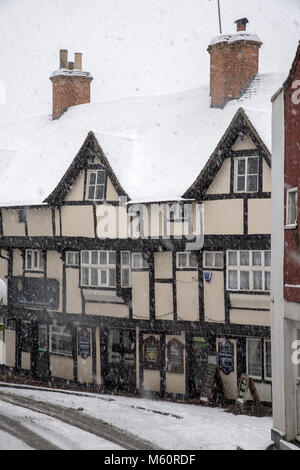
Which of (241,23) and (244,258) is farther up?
(241,23)

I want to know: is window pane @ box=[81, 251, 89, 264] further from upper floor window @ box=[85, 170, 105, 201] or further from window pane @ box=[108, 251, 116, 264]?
upper floor window @ box=[85, 170, 105, 201]

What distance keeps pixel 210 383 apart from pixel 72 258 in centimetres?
663

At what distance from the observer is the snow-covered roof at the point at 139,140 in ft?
67.8

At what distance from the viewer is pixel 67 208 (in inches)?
855

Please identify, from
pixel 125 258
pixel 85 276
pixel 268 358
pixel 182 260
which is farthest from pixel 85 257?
pixel 268 358

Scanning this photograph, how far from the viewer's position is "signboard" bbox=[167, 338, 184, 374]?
2006cm

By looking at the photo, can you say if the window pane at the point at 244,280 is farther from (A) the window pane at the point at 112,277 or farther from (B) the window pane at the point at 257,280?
(A) the window pane at the point at 112,277

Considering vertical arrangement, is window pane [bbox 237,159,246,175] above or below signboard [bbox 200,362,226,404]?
above

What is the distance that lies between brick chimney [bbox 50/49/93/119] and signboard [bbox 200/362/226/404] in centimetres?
1452

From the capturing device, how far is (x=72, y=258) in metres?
22.1

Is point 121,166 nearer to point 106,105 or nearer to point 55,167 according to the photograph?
point 55,167

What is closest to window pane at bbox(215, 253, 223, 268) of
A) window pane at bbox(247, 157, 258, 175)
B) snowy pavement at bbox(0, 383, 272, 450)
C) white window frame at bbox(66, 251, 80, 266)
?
window pane at bbox(247, 157, 258, 175)

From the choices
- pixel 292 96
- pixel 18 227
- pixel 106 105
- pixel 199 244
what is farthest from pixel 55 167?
pixel 292 96

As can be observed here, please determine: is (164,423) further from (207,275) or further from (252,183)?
(252,183)
